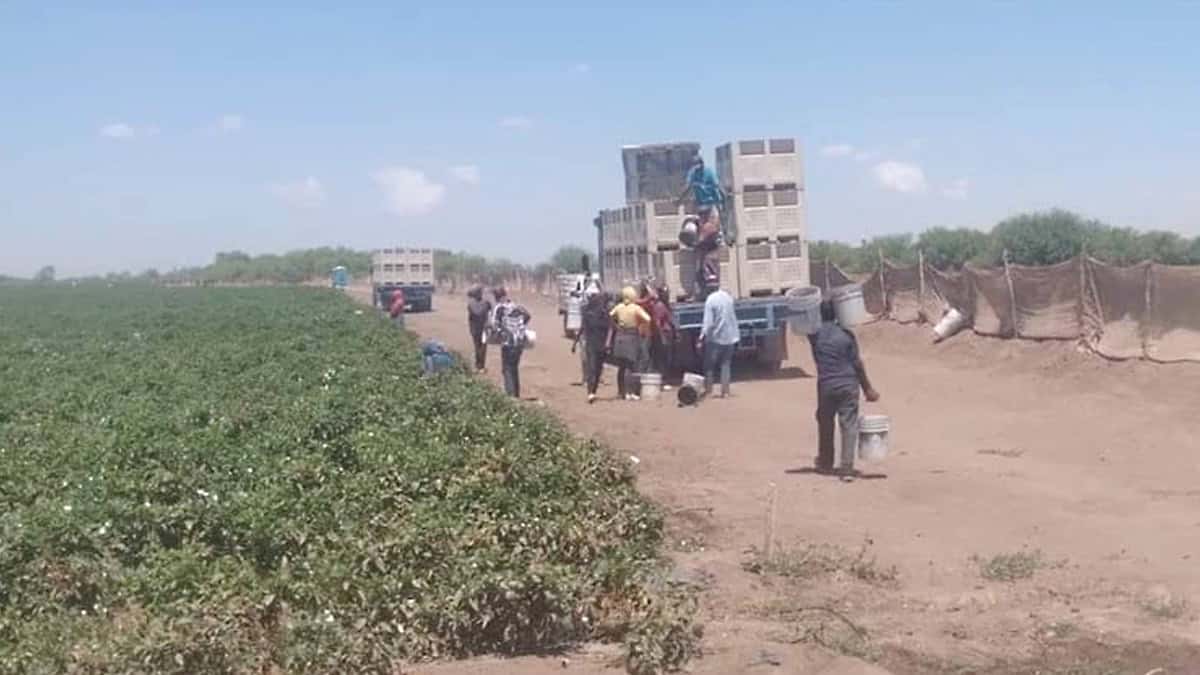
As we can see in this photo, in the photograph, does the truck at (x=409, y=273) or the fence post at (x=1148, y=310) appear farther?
the truck at (x=409, y=273)

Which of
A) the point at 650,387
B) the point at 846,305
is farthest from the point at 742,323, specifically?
the point at 846,305

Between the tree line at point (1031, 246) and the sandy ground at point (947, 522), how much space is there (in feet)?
94.9

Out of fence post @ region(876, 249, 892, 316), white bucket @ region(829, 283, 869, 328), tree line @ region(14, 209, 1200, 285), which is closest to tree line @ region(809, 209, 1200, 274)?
tree line @ region(14, 209, 1200, 285)

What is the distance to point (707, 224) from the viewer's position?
23922 mm

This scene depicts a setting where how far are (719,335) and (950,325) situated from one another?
328 inches

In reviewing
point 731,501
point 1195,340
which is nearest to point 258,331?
point 1195,340

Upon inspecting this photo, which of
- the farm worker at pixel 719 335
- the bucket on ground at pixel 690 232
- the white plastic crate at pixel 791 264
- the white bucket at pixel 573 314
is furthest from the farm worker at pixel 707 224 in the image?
the white bucket at pixel 573 314

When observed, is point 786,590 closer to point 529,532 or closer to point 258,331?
point 529,532

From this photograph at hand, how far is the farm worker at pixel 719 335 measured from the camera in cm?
2155

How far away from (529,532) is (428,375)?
35.4 feet

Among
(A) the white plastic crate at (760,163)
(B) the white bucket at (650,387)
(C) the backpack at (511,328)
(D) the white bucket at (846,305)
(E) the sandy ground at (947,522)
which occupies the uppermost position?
(A) the white plastic crate at (760,163)

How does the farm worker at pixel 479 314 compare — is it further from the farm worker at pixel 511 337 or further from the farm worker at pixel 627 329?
the farm worker at pixel 627 329

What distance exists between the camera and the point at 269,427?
13.9m

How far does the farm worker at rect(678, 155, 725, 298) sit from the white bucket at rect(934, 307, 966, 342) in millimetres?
6219
